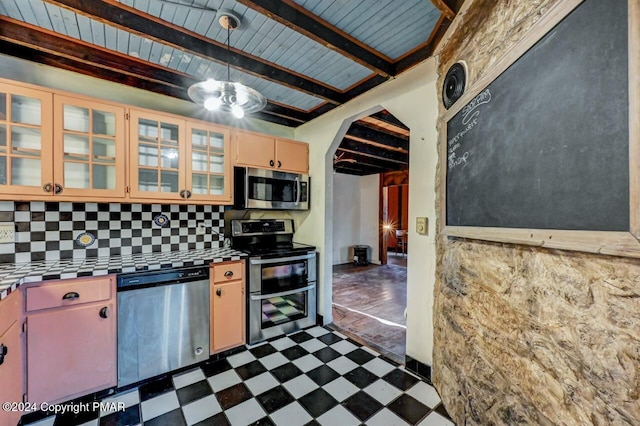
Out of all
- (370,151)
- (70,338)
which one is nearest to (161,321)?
(70,338)

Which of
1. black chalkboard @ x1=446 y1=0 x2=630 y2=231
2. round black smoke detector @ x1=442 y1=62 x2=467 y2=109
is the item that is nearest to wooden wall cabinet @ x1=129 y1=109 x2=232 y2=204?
round black smoke detector @ x1=442 y1=62 x2=467 y2=109

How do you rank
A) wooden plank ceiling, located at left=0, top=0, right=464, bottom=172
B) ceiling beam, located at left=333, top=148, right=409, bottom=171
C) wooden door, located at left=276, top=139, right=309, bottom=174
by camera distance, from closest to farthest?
wooden plank ceiling, located at left=0, top=0, right=464, bottom=172
wooden door, located at left=276, top=139, right=309, bottom=174
ceiling beam, located at left=333, top=148, right=409, bottom=171

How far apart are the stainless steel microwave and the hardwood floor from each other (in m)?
1.51

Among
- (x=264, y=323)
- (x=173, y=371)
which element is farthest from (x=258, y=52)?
(x=173, y=371)

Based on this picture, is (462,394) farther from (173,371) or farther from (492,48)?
(173,371)

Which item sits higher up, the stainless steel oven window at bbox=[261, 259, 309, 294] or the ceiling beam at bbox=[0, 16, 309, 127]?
the ceiling beam at bbox=[0, 16, 309, 127]

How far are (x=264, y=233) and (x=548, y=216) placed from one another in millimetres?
2552

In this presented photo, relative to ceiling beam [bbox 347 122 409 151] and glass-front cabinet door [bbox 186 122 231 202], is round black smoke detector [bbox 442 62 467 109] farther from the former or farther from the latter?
glass-front cabinet door [bbox 186 122 231 202]

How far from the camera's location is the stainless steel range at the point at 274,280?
2.48 m

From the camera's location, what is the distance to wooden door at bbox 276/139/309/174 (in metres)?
2.96

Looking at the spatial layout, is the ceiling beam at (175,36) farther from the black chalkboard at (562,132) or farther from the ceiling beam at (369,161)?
the ceiling beam at (369,161)

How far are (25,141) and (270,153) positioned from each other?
1867 millimetres

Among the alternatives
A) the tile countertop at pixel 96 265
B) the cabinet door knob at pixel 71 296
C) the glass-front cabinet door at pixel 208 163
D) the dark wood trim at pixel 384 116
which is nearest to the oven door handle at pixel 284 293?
the tile countertop at pixel 96 265

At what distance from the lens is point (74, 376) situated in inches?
66.1
